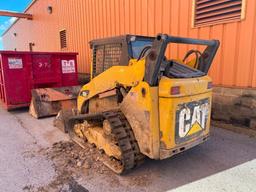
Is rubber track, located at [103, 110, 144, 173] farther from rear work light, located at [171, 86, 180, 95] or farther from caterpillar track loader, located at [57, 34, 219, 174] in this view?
rear work light, located at [171, 86, 180, 95]

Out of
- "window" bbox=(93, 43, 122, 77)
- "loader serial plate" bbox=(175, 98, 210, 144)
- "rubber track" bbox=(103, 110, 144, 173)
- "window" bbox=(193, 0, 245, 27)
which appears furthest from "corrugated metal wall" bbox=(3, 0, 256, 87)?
"rubber track" bbox=(103, 110, 144, 173)

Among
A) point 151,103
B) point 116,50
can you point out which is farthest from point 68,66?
point 151,103

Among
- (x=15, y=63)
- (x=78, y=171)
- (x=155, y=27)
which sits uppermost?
(x=155, y=27)

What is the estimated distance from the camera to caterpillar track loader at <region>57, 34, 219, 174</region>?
244 centimetres

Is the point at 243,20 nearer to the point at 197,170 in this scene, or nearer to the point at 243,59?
the point at 243,59

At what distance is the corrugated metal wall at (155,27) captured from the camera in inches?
166

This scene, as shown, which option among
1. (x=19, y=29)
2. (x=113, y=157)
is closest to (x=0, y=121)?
(x=113, y=157)

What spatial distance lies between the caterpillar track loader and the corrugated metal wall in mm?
1488

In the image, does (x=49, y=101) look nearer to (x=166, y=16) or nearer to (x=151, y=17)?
(x=151, y=17)

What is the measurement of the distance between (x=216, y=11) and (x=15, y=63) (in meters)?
5.45

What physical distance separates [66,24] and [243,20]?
8.87 meters

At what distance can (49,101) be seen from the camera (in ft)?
19.9

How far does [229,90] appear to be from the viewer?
4.52 metres

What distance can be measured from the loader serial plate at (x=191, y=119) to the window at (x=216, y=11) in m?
2.36
